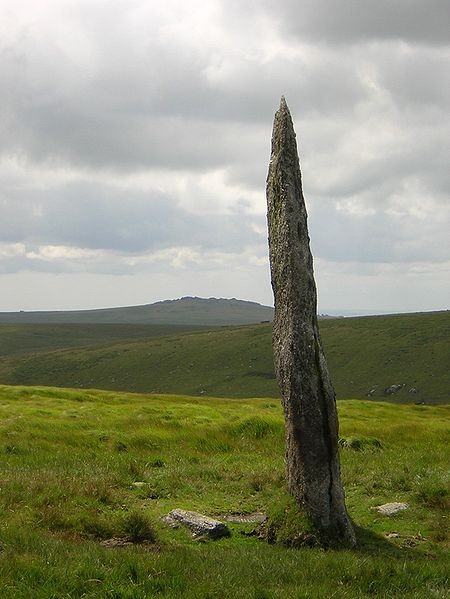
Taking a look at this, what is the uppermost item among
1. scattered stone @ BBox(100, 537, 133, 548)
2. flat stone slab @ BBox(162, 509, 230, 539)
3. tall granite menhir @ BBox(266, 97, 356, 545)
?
tall granite menhir @ BBox(266, 97, 356, 545)

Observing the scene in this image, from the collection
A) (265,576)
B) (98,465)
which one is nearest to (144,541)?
(265,576)

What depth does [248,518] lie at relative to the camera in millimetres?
17828

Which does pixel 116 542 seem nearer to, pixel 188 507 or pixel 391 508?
pixel 188 507

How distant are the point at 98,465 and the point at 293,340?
1105cm

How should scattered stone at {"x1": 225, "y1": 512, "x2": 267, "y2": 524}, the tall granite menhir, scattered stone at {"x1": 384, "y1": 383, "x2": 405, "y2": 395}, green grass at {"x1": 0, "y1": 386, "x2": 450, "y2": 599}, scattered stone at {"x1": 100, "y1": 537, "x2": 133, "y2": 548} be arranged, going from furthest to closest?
scattered stone at {"x1": 384, "y1": 383, "x2": 405, "y2": 395}
scattered stone at {"x1": 225, "y1": 512, "x2": 267, "y2": 524}
the tall granite menhir
scattered stone at {"x1": 100, "y1": 537, "x2": 133, "y2": 548}
green grass at {"x1": 0, "y1": 386, "x2": 450, "y2": 599}

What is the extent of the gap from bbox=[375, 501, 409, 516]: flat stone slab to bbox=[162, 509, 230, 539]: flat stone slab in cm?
536

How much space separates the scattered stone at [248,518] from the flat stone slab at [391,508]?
3706mm

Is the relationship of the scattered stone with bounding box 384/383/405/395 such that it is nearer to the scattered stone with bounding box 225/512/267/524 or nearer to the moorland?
the moorland

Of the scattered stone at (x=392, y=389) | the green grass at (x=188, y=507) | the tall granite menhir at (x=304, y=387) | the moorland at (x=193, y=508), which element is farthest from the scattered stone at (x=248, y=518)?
the scattered stone at (x=392, y=389)

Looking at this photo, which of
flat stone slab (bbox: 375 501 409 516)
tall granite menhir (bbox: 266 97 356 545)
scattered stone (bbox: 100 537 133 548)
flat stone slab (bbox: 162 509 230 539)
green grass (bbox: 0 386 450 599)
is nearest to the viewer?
green grass (bbox: 0 386 450 599)

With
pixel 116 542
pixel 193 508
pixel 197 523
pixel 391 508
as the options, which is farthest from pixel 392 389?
pixel 116 542

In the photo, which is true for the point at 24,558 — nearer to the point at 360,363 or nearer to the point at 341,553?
the point at 341,553

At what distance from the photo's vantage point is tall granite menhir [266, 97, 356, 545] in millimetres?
16156

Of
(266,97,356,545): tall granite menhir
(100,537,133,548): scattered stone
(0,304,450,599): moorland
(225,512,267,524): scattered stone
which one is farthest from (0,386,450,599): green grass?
(266,97,356,545): tall granite menhir
